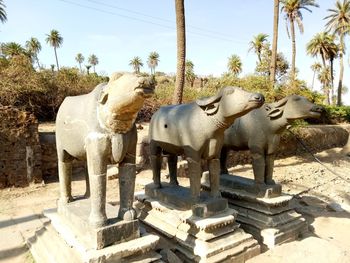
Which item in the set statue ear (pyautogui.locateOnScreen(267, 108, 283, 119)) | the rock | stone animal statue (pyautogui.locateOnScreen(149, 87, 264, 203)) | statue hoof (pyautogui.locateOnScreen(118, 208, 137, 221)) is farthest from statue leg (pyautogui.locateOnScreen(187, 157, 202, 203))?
the rock

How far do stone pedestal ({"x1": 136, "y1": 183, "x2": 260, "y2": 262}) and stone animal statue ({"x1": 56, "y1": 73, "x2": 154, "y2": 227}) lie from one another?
1122 mm

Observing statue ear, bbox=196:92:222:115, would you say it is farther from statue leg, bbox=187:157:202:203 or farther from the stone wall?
the stone wall

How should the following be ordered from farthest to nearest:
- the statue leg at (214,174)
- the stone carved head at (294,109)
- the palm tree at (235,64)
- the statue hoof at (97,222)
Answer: the palm tree at (235,64)
the stone carved head at (294,109)
the statue leg at (214,174)
the statue hoof at (97,222)

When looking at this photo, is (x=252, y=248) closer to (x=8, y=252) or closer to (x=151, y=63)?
(x=8, y=252)

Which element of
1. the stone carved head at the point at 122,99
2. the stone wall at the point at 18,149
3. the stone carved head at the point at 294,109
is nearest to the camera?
the stone carved head at the point at 122,99

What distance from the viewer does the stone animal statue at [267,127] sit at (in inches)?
166

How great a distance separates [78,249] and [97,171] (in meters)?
0.77

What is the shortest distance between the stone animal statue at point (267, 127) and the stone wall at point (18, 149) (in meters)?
5.15

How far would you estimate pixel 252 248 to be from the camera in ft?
12.7

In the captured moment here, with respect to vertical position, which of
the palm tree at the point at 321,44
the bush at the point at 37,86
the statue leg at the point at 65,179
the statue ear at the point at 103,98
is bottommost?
the statue leg at the point at 65,179

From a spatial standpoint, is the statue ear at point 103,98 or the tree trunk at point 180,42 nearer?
the statue ear at point 103,98

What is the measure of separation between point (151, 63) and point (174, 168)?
56.7 meters

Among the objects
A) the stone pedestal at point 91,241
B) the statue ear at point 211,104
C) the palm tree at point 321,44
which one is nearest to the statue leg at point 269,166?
the statue ear at point 211,104

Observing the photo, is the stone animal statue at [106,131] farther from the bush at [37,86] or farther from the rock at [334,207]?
the bush at [37,86]
